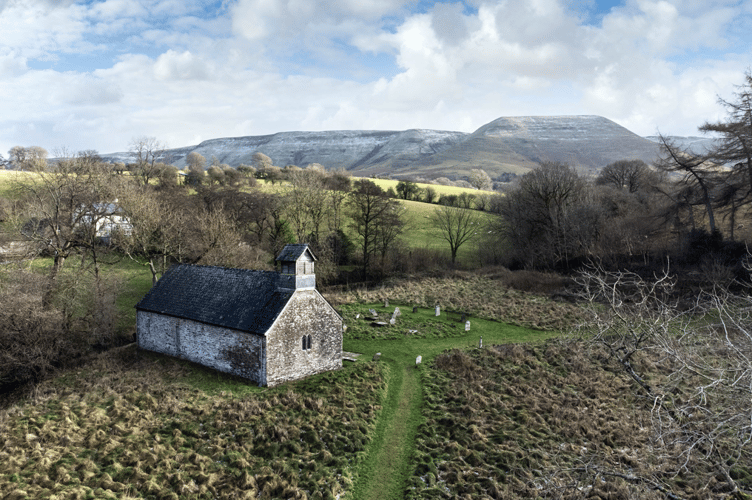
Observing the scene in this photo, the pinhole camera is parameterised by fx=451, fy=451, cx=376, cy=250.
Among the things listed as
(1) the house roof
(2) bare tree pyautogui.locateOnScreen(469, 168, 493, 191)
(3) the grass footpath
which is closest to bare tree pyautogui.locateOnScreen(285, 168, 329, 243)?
(3) the grass footpath

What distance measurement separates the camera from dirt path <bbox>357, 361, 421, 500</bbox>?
14.9 metres

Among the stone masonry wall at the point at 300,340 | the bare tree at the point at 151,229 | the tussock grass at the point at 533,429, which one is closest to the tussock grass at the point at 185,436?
the stone masonry wall at the point at 300,340

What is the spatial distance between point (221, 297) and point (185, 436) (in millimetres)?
9621

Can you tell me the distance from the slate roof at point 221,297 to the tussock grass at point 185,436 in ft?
10.4

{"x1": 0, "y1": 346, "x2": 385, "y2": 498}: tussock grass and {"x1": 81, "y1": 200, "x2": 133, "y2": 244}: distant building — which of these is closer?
{"x1": 0, "y1": 346, "x2": 385, "y2": 498}: tussock grass

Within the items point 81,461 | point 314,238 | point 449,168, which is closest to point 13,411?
point 81,461

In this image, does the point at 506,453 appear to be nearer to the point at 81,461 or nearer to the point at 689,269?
the point at 81,461

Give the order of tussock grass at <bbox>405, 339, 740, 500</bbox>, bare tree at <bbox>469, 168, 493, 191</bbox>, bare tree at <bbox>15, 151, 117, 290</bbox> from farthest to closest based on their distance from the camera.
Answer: bare tree at <bbox>469, 168, 493, 191</bbox>
bare tree at <bbox>15, 151, 117, 290</bbox>
tussock grass at <bbox>405, 339, 740, 500</bbox>

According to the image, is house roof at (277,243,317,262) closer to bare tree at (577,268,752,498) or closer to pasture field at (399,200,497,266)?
bare tree at (577,268,752,498)

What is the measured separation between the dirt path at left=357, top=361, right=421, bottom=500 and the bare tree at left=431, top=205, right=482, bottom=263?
3682 cm

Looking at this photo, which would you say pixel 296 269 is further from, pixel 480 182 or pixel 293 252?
pixel 480 182

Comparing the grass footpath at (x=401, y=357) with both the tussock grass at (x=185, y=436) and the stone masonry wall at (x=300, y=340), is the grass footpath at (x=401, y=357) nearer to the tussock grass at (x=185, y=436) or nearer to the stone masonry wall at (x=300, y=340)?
the tussock grass at (x=185, y=436)

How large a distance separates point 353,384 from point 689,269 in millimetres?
34351

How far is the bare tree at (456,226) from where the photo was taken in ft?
196
